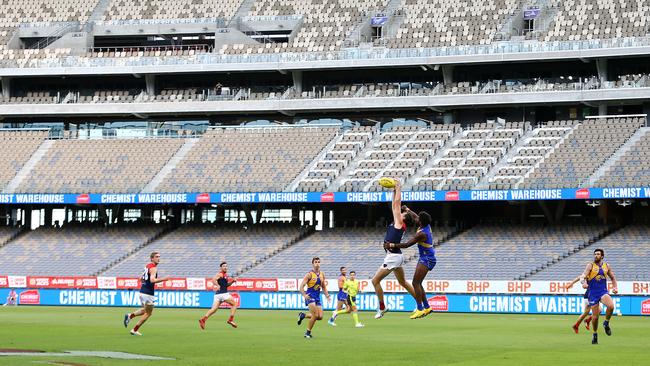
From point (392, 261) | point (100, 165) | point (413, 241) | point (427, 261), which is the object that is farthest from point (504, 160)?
point (413, 241)

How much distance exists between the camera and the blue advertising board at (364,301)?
50125 millimetres

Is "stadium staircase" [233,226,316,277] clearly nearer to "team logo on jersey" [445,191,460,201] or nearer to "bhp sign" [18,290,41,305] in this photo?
"team logo on jersey" [445,191,460,201]

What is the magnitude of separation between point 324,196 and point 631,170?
15919 millimetres

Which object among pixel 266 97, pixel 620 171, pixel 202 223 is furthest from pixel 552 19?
pixel 202 223

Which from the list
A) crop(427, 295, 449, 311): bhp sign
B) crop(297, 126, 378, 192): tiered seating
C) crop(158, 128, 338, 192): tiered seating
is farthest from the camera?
crop(158, 128, 338, 192): tiered seating

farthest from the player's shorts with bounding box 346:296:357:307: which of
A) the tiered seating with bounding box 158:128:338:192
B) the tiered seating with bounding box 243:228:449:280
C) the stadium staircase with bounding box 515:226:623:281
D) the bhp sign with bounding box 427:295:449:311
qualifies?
the tiered seating with bounding box 158:128:338:192

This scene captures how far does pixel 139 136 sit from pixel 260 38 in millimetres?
9715

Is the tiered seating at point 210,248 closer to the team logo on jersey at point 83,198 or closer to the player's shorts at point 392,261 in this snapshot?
the team logo on jersey at point 83,198

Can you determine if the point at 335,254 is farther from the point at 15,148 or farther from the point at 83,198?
the point at 15,148

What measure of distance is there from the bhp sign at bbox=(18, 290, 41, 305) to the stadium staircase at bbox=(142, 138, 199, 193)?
12534 mm

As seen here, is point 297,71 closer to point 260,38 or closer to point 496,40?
point 260,38

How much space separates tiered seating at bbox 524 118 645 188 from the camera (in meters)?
62.4

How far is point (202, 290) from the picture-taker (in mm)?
56812

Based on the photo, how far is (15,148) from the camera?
75812 millimetres
